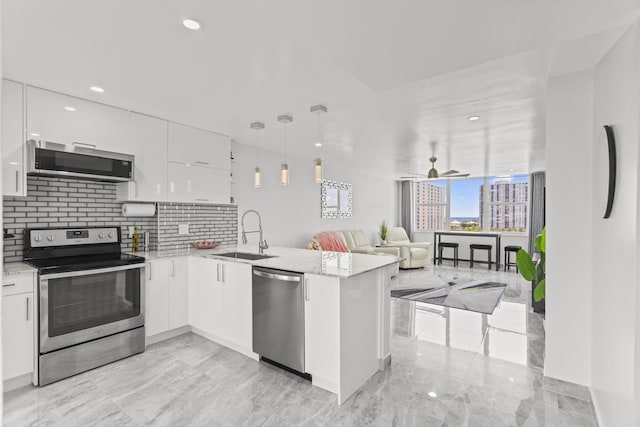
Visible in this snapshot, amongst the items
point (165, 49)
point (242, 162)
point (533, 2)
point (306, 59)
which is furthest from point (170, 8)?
point (242, 162)

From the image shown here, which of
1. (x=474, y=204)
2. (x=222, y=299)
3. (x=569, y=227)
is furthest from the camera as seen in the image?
(x=474, y=204)

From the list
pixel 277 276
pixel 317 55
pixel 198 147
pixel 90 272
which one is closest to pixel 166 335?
pixel 90 272

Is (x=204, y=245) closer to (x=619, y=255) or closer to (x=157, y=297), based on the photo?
(x=157, y=297)

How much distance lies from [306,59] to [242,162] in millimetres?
2783

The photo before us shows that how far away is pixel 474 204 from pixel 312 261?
7167 mm

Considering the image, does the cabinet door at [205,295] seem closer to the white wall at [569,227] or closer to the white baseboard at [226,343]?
the white baseboard at [226,343]

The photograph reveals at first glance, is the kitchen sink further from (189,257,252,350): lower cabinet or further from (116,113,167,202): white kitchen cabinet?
(116,113,167,202): white kitchen cabinet

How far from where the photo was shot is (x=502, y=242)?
8.27 metres

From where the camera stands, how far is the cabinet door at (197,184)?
3.79 metres

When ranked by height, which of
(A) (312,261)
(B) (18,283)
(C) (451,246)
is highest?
(A) (312,261)

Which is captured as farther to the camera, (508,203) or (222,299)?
(508,203)

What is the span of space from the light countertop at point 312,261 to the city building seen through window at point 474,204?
6521 millimetres

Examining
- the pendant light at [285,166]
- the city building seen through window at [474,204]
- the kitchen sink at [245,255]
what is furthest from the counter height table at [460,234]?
the kitchen sink at [245,255]

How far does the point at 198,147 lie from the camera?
159 inches
